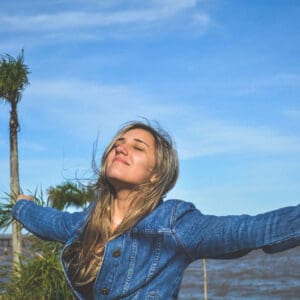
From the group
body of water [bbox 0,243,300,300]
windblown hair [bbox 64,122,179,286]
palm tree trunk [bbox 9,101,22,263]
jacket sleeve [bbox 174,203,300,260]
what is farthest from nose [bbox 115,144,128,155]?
body of water [bbox 0,243,300,300]

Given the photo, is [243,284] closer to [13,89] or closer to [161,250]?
[13,89]

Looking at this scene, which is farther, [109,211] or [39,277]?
[39,277]

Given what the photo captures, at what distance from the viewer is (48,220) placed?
3037 millimetres

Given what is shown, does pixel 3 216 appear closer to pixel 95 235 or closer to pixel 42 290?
pixel 42 290

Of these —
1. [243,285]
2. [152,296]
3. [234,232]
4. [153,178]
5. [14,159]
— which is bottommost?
Result: [152,296]

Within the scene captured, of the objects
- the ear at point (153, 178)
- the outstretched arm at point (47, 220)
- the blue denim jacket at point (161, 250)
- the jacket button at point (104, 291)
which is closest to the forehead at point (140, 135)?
the ear at point (153, 178)

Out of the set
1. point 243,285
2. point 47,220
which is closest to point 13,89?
point 47,220

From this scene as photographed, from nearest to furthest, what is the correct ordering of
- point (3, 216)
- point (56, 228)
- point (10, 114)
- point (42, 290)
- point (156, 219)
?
point (156, 219) < point (56, 228) < point (3, 216) < point (42, 290) < point (10, 114)

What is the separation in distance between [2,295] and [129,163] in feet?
22.7

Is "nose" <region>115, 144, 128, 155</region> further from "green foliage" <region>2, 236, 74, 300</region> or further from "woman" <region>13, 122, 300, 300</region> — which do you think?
"green foliage" <region>2, 236, 74, 300</region>

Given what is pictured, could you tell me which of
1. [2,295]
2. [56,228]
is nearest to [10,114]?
[2,295]

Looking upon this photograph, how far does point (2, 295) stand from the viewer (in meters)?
9.04

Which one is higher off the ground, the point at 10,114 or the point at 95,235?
the point at 10,114

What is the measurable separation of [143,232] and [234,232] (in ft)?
1.43
